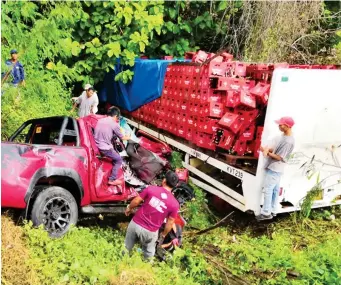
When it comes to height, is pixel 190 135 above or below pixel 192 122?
below

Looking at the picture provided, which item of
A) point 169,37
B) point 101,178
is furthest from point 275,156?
point 169,37

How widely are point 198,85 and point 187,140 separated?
4.19ft

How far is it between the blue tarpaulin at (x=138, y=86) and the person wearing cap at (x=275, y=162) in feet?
12.6

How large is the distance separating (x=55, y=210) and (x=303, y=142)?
4.02 meters

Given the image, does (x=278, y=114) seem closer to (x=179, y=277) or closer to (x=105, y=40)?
(x=179, y=277)

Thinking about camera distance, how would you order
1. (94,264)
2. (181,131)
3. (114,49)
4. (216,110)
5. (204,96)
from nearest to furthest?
(94,264), (216,110), (204,96), (181,131), (114,49)

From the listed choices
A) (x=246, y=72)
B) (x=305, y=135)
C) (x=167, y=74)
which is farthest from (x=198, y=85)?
(x=305, y=135)

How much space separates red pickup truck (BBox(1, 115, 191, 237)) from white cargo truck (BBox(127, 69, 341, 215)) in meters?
1.77

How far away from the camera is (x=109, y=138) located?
693 centimetres

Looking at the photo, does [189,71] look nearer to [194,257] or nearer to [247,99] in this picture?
[247,99]

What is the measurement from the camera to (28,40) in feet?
17.1

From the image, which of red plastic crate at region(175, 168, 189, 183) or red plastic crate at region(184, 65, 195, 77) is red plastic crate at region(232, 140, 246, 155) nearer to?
red plastic crate at region(175, 168, 189, 183)

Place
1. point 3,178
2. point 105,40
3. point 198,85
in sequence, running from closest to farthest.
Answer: point 3,178, point 198,85, point 105,40

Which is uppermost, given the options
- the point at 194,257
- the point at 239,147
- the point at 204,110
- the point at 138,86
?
the point at 204,110
